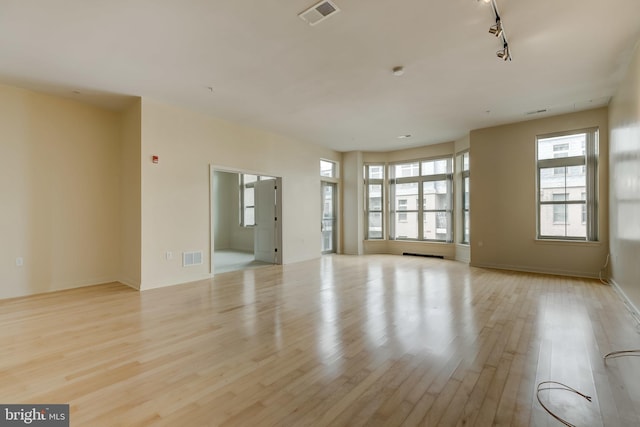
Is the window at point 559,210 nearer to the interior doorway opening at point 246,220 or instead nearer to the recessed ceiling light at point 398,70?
the recessed ceiling light at point 398,70

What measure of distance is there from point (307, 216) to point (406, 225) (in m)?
3.08

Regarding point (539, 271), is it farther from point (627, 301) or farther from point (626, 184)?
point (626, 184)

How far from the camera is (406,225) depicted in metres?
8.98

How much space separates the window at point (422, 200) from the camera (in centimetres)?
827

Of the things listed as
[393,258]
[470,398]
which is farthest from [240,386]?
[393,258]

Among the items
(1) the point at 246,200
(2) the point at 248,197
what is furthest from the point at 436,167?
(1) the point at 246,200

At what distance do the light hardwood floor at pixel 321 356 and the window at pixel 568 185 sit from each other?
1656 mm

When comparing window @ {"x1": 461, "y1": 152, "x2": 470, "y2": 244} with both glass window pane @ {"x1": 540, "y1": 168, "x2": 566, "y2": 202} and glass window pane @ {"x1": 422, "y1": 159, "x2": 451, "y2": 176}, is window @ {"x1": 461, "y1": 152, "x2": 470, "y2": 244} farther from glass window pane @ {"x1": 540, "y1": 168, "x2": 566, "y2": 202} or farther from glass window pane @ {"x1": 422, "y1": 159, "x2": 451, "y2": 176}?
glass window pane @ {"x1": 540, "y1": 168, "x2": 566, "y2": 202}

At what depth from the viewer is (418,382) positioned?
7.13 ft

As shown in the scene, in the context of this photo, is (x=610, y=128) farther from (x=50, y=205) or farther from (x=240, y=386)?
(x=50, y=205)

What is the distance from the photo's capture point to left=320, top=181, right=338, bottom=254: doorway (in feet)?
29.6

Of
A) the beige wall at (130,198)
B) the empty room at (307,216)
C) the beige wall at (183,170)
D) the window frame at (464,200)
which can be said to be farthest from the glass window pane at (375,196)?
the beige wall at (130,198)

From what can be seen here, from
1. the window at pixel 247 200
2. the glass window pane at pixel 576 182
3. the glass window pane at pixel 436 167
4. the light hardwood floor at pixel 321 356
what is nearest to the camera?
the light hardwood floor at pixel 321 356

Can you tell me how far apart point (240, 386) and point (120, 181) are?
16.3ft
